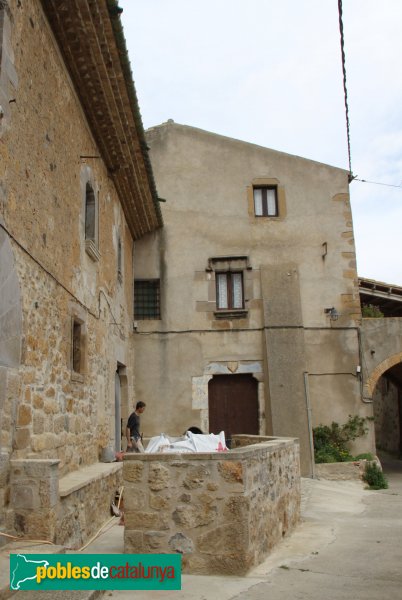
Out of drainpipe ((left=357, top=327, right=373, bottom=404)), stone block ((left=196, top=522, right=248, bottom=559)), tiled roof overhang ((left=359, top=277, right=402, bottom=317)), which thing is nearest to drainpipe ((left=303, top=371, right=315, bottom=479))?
drainpipe ((left=357, top=327, right=373, bottom=404))

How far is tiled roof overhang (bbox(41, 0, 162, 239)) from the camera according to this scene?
22.0 ft

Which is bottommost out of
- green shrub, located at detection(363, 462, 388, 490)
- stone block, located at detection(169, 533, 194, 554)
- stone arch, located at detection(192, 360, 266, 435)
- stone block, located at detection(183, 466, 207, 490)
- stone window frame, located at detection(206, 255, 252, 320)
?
green shrub, located at detection(363, 462, 388, 490)

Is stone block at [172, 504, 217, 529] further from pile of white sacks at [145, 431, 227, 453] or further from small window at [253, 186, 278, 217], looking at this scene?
small window at [253, 186, 278, 217]

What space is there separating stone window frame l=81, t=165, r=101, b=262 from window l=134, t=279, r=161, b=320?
506cm

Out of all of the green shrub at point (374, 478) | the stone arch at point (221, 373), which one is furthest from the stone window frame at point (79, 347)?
the green shrub at point (374, 478)

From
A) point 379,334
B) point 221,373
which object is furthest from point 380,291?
point 221,373

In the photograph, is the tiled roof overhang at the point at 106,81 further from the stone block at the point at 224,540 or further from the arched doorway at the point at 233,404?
the stone block at the point at 224,540

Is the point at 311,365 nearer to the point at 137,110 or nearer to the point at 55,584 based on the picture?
the point at 137,110

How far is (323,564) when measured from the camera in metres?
5.72

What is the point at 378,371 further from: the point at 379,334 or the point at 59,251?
the point at 59,251

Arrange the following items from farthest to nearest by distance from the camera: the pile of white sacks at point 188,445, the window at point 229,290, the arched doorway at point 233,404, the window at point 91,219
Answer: the window at point 229,290, the arched doorway at point 233,404, the window at point 91,219, the pile of white sacks at point 188,445

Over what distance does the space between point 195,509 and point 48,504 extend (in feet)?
4.13

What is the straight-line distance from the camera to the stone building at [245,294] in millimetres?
13734

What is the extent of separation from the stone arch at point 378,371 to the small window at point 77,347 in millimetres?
8063
